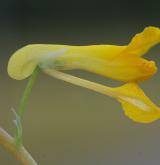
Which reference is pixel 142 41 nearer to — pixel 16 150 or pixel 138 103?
pixel 138 103

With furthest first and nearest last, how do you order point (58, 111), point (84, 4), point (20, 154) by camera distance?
point (58, 111) → point (84, 4) → point (20, 154)

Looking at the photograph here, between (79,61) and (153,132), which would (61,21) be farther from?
(79,61)

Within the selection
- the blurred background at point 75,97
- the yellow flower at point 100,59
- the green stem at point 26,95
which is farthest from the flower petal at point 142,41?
the blurred background at point 75,97

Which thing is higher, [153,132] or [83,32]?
[83,32]

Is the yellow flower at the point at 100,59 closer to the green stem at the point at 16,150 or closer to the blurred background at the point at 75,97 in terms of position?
the green stem at the point at 16,150

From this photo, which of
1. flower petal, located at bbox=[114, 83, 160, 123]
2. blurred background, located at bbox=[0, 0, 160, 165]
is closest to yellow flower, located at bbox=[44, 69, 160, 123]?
flower petal, located at bbox=[114, 83, 160, 123]

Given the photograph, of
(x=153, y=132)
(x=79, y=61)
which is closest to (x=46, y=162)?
(x=153, y=132)

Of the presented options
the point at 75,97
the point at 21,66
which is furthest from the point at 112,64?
the point at 75,97
